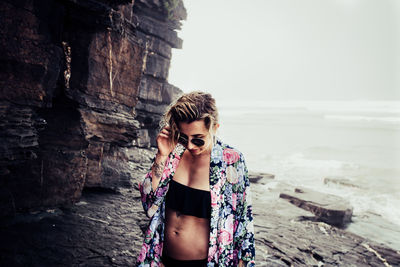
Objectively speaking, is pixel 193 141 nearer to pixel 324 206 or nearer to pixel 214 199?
pixel 214 199

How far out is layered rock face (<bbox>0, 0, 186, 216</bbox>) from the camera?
287 centimetres

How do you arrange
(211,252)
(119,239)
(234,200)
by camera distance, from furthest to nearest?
(119,239)
(234,200)
(211,252)

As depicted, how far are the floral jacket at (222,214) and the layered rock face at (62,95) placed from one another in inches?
78.1

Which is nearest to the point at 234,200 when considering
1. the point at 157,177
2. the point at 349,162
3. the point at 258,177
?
the point at 157,177

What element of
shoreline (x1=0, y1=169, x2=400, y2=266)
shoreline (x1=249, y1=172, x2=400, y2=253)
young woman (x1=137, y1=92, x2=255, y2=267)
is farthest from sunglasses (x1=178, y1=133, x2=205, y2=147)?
shoreline (x1=249, y1=172, x2=400, y2=253)

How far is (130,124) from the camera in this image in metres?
4.32

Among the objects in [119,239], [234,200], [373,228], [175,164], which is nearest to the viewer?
[234,200]

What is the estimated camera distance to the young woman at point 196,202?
1.99 metres

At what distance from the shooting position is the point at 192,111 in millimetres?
1979

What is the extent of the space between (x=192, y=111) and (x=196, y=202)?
0.74 m

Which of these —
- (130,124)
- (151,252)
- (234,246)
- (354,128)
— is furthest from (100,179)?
(354,128)

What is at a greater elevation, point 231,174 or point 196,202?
point 231,174

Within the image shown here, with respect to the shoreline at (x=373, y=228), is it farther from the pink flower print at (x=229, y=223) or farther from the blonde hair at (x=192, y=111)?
the blonde hair at (x=192, y=111)

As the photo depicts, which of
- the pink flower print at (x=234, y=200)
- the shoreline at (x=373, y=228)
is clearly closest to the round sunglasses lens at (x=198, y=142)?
the pink flower print at (x=234, y=200)
